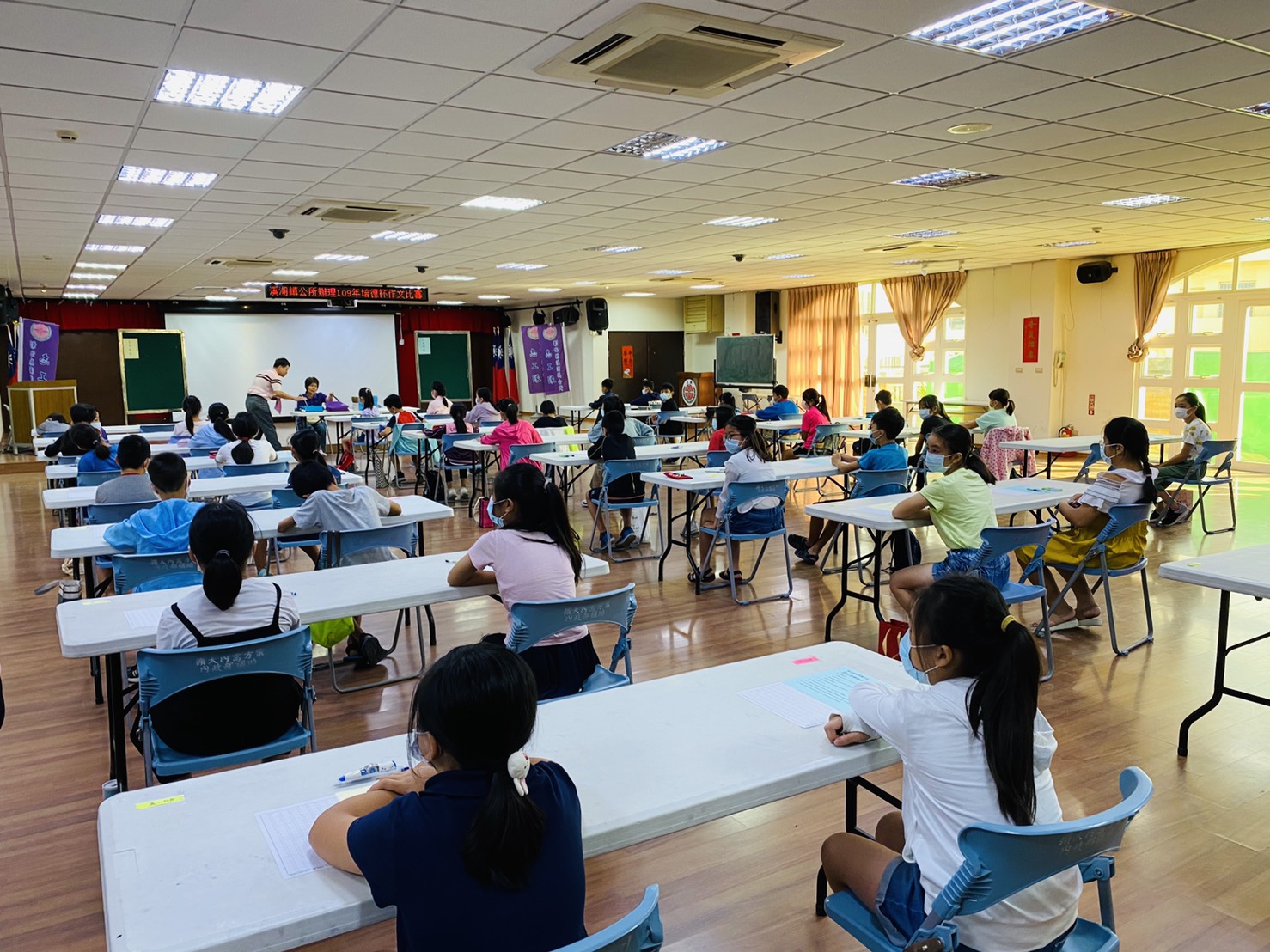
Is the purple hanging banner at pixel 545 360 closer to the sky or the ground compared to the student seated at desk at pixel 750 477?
closer to the sky

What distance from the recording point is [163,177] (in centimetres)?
595

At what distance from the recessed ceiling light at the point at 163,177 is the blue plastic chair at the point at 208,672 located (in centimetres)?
443

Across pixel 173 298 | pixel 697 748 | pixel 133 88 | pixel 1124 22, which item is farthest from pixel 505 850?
pixel 173 298

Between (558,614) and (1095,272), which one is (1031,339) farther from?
(558,614)

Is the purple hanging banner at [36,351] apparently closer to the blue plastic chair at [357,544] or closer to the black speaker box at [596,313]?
the blue plastic chair at [357,544]

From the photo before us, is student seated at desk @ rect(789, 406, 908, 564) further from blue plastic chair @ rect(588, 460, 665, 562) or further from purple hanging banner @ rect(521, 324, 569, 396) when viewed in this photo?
purple hanging banner @ rect(521, 324, 569, 396)

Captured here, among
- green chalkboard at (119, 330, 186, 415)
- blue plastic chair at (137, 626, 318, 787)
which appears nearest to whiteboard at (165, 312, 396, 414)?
green chalkboard at (119, 330, 186, 415)

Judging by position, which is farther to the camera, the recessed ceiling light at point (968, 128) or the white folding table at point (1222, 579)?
the recessed ceiling light at point (968, 128)

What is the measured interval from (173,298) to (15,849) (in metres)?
16.0

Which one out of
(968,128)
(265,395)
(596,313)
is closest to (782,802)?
(968,128)

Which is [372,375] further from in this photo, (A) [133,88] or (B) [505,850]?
(B) [505,850]

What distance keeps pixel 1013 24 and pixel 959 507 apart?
2019 millimetres

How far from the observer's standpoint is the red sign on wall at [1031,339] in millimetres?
12922

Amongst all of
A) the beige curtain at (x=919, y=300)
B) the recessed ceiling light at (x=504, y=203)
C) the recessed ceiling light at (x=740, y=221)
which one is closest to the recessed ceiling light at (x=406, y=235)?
the recessed ceiling light at (x=504, y=203)
